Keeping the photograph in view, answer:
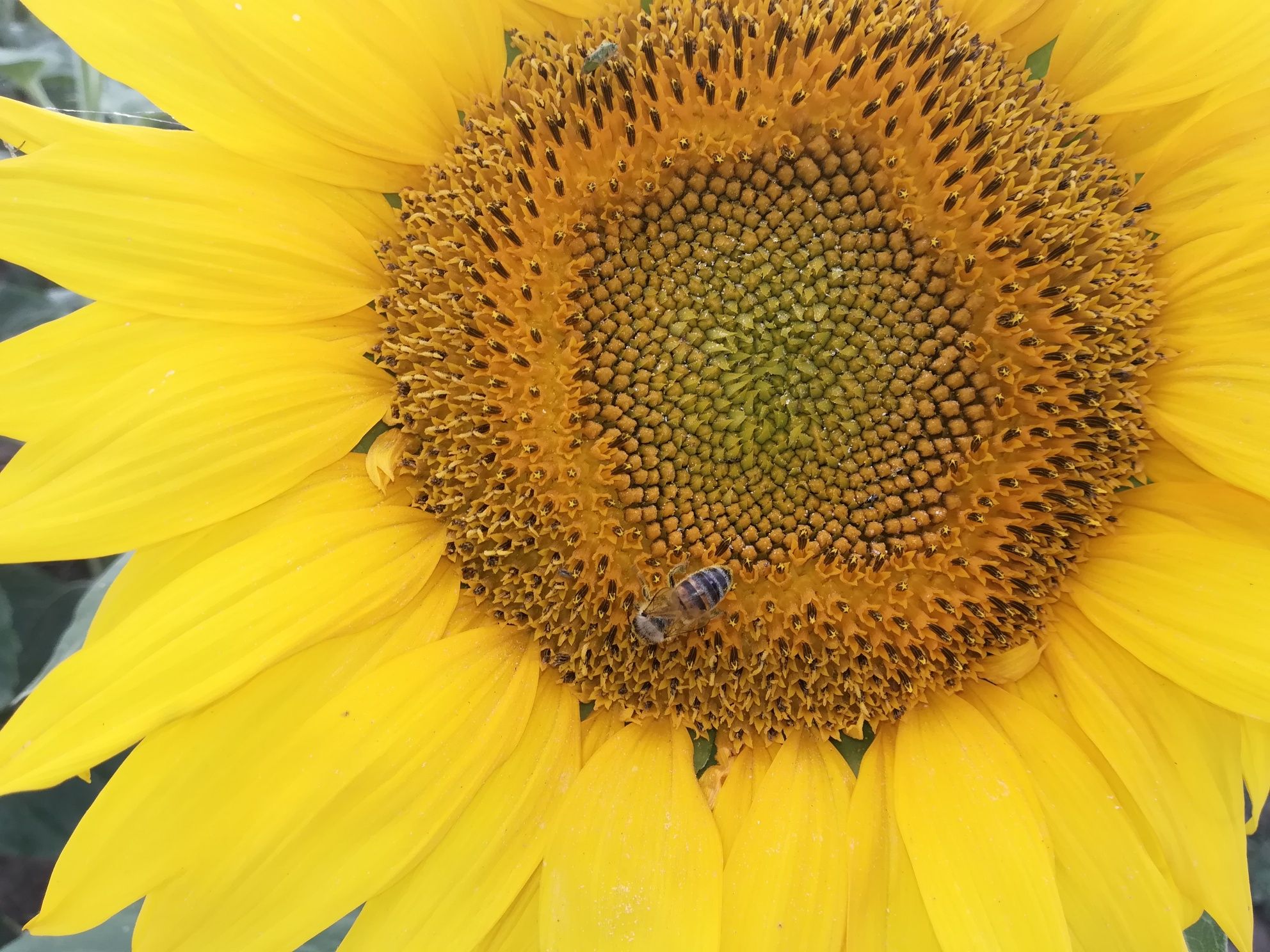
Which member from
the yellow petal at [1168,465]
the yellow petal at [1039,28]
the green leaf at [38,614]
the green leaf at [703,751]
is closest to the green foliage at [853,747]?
the green leaf at [703,751]

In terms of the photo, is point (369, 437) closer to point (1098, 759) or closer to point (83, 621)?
point (83, 621)

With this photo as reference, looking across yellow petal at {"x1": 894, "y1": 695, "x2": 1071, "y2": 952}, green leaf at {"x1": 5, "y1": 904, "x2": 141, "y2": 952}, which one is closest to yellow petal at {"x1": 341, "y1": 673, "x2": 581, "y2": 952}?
yellow petal at {"x1": 894, "y1": 695, "x2": 1071, "y2": 952}

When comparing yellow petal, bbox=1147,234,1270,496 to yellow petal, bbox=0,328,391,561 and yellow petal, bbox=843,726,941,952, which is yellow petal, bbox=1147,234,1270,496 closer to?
yellow petal, bbox=843,726,941,952

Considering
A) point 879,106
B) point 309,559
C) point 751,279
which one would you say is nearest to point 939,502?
point 751,279

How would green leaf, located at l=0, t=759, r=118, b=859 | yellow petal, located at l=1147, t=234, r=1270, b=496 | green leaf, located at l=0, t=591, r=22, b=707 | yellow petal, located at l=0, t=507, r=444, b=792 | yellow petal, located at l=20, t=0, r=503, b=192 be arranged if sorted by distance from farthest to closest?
1. green leaf, located at l=0, t=759, r=118, b=859
2. green leaf, located at l=0, t=591, r=22, b=707
3. yellow petal, located at l=1147, t=234, r=1270, b=496
4. yellow petal, located at l=20, t=0, r=503, b=192
5. yellow petal, located at l=0, t=507, r=444, b=792

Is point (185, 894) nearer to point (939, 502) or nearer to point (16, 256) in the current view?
point (16, 256)

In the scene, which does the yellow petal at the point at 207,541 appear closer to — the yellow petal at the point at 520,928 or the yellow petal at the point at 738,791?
the yellow petal at the point at 520,928

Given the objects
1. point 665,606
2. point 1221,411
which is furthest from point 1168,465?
point 665,606
